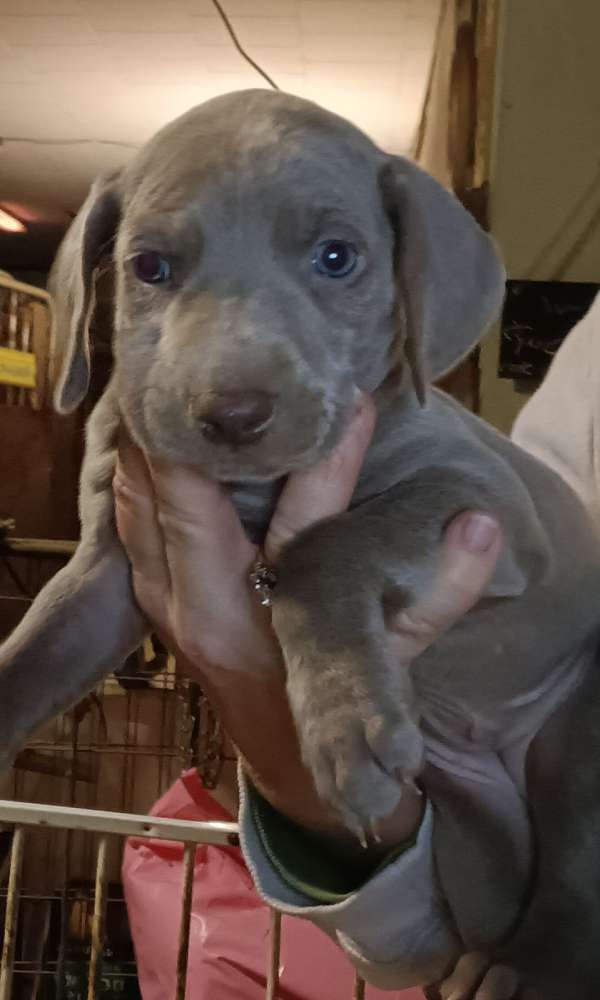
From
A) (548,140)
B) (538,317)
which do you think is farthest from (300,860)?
(548,140)

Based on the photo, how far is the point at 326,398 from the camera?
3.65ft

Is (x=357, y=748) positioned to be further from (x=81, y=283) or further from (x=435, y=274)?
(x=81, y=283)

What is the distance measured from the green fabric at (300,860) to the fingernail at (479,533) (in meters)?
0.50

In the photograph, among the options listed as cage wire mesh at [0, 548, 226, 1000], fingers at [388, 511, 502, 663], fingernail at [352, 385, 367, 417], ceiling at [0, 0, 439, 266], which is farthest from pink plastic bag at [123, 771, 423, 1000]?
ceiling at [0, 0, 439, 266]

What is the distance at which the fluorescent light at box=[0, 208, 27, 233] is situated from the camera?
6368 mm

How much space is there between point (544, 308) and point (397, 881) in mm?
1644

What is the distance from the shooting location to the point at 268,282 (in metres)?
1.12

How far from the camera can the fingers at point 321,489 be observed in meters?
1.13

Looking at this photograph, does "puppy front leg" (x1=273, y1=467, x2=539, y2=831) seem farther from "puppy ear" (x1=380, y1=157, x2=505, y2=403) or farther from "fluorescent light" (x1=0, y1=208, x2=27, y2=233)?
"fluorescent light" (x1=0, y1=208, x2=27, y2=233)

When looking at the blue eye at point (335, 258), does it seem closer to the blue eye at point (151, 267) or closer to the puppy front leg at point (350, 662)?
the blue eye at point (151, 267)

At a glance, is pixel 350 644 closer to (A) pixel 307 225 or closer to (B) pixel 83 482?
(A) pixel 307 225

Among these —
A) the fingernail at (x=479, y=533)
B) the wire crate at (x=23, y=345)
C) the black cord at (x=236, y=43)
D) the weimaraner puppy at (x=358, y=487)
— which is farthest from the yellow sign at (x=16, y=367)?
the fingernail at (x=479, y=533)

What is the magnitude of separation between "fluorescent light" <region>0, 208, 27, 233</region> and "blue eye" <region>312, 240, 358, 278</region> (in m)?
5.71

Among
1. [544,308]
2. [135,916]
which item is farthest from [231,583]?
[135,916]
